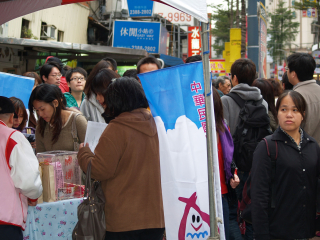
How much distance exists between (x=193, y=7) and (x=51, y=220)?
207cm

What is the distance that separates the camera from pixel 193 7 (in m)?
2.44

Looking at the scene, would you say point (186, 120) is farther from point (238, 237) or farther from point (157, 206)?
point (238, 237)

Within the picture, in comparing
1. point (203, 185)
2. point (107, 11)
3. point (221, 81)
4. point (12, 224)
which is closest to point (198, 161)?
point (203, 185)

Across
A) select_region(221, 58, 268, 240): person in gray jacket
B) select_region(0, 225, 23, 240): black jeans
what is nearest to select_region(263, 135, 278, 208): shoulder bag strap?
select_region(221, 58, 268, 240): person in gray jacket

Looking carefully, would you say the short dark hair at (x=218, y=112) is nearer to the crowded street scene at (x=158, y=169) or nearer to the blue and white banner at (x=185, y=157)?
the crowded street scene at (x=158, y=169)

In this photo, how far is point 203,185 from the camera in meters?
2.72

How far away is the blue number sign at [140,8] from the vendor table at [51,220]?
Result: 15.8 metres

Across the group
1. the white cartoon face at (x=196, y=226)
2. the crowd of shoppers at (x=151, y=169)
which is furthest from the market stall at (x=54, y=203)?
the white cartoon face at (x=196, y=226)

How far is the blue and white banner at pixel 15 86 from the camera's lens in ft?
15.1

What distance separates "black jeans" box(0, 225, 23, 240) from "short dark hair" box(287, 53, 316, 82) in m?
3.30

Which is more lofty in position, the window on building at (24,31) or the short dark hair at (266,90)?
the window on building at (24,31)

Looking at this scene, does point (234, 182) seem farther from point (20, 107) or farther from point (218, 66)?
point (218, 66)

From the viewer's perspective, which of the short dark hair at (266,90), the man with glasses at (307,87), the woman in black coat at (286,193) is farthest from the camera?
the short dark hair at (266,90)

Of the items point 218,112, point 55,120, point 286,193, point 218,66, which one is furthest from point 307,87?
point 218,66
